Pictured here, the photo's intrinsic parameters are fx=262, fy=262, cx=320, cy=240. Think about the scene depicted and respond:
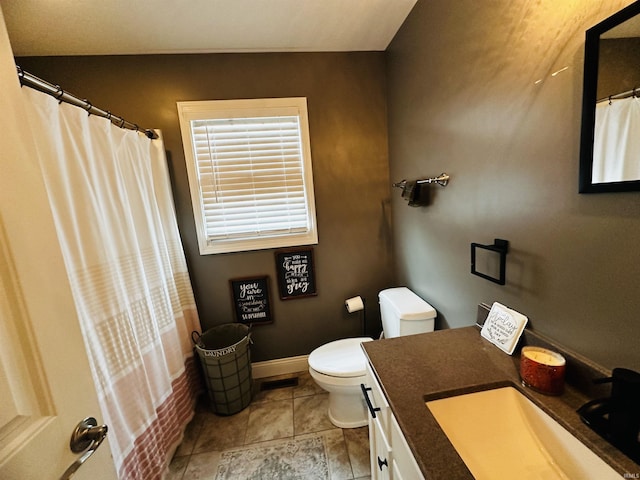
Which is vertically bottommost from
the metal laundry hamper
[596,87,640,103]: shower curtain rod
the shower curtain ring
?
the metal laundry hamper

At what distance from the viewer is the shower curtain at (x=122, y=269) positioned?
1004 mm

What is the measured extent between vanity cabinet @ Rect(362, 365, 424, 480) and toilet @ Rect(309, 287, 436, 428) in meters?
0.40

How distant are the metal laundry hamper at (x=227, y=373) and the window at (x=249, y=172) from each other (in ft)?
2.32

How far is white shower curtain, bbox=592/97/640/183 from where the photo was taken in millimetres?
599

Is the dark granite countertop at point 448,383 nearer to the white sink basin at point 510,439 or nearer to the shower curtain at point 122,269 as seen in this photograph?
the white sink basin at point 510,439

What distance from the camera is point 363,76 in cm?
199

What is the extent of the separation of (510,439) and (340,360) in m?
0.98

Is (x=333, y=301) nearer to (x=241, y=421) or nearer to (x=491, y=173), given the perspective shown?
(x=241, y=421)

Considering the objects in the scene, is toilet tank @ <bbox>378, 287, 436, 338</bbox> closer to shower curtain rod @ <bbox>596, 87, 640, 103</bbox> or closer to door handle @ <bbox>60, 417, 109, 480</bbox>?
shower curtain rod @ <bbox>596, 87, 640, 103</bbox>

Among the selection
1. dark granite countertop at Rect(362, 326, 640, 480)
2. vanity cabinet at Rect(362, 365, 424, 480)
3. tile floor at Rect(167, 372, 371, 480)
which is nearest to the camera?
dark granite countertop at Rect(362, 326, 640, 480)

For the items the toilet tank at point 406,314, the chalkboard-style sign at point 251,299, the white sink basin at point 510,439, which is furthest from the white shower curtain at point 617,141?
the chalkboard-style sign at point 251,299

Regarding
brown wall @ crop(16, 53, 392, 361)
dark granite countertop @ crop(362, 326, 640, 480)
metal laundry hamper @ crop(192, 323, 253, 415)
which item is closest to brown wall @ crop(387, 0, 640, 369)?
dark granite countertop @ crop(362, 326, 640, 480)

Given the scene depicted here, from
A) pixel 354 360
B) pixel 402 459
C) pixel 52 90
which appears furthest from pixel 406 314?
pixel 52 90

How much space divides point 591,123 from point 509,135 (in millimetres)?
282
